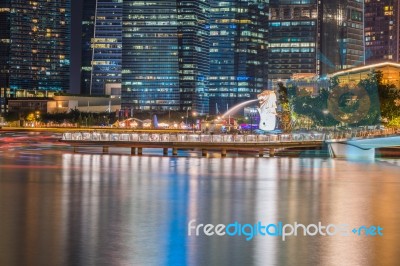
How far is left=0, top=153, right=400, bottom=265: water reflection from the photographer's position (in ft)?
64.8

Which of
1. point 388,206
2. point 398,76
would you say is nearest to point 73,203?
point 388,206

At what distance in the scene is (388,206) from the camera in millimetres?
30000

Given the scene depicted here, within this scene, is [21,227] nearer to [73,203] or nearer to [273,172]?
[73,203]

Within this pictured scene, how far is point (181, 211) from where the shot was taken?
2775 cm

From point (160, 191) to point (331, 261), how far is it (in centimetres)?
1624

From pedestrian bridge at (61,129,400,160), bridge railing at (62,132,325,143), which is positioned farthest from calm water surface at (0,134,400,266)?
bridge railing at (62,132,325,143)

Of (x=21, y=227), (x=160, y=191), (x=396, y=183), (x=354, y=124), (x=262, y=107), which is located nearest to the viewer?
(x=21, y=227)

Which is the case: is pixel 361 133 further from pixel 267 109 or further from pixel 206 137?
pixel 206 137

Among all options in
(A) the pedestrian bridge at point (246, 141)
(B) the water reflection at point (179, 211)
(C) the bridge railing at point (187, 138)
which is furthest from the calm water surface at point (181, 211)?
(C) the bridge railing at point (187, 138)

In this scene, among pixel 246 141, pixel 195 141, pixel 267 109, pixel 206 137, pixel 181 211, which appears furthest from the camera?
pixel 267 109

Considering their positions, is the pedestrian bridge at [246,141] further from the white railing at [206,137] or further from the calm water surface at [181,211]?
the calm water surface at [181,211]

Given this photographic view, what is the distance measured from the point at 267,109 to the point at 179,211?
152ft

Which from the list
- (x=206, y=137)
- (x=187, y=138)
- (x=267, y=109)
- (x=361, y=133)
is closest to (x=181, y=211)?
(x=206, y=137)

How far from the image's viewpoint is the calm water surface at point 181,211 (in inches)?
778
